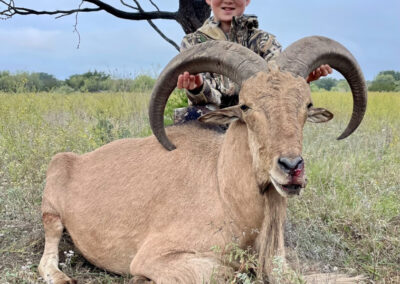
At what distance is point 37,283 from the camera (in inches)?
168

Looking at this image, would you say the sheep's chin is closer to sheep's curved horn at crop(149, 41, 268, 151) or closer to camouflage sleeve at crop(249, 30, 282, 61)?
sheep's curved horn at crop(149, 41, 268, 151)

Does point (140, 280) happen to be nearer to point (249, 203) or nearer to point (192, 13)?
point (249, 203)

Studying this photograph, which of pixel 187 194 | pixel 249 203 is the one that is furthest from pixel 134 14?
pixel 249 203

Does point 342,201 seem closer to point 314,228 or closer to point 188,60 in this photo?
point 314,228

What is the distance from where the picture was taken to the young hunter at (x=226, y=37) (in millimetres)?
5523

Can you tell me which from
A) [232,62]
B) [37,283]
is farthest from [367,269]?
[37,283]

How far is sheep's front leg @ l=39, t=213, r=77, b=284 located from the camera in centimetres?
447

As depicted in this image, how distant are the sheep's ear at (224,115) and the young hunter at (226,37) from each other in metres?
1.40

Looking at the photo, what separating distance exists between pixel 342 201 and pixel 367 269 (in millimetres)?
1588

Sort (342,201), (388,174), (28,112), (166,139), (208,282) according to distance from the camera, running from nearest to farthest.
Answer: (208,282) < (166,139) < (342,201) < (388,174) < (28,112)

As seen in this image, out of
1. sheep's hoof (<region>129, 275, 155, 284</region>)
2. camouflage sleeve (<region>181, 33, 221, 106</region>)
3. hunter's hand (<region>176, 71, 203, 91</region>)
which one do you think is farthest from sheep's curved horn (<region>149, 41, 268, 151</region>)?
sheep's hoof (<region>129, 275, 155, 284</region>)

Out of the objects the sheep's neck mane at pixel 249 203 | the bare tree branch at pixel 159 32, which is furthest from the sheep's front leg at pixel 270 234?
the bare tree branch at pixel 159 32

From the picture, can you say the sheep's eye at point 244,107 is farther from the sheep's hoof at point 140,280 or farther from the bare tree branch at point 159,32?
the bare tree branch at point 159,32

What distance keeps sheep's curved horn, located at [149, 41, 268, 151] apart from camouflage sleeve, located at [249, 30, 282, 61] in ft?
6.41
